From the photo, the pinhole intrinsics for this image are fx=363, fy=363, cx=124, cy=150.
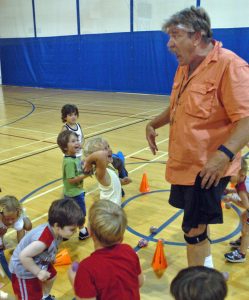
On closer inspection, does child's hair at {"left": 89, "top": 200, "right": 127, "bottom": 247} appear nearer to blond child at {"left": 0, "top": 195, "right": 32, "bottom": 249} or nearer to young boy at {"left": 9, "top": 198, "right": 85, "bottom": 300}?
young boy at {"left": 9, "top": 198, "right": 85, "bottom": 300}

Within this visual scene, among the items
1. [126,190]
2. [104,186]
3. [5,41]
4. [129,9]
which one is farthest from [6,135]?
[5,41]

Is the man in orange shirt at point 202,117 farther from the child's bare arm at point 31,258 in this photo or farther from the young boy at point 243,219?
the child's bare arm at point 31,258

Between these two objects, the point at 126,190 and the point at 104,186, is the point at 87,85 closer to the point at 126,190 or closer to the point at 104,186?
the point at 126,190

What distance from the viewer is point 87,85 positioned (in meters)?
15.4

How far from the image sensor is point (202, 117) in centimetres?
216

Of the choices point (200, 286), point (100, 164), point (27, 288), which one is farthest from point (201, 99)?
point (27, 288)

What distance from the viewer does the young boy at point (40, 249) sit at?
6.99 feet

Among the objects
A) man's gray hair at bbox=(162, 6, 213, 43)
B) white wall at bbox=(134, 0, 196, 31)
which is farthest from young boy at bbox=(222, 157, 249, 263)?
white wall at bbox=(134, 0, 196, 31)

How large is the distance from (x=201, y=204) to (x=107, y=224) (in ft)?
2.54

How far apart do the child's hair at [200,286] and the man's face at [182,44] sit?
1288 mm

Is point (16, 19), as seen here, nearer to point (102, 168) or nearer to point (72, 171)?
point (72, 171)

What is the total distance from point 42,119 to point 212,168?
25.8ft

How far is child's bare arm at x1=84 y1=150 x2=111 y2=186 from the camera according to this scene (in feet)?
9.22

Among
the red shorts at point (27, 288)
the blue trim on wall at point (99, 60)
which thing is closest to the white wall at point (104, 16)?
the blue trim on wall at point (99, 60)
